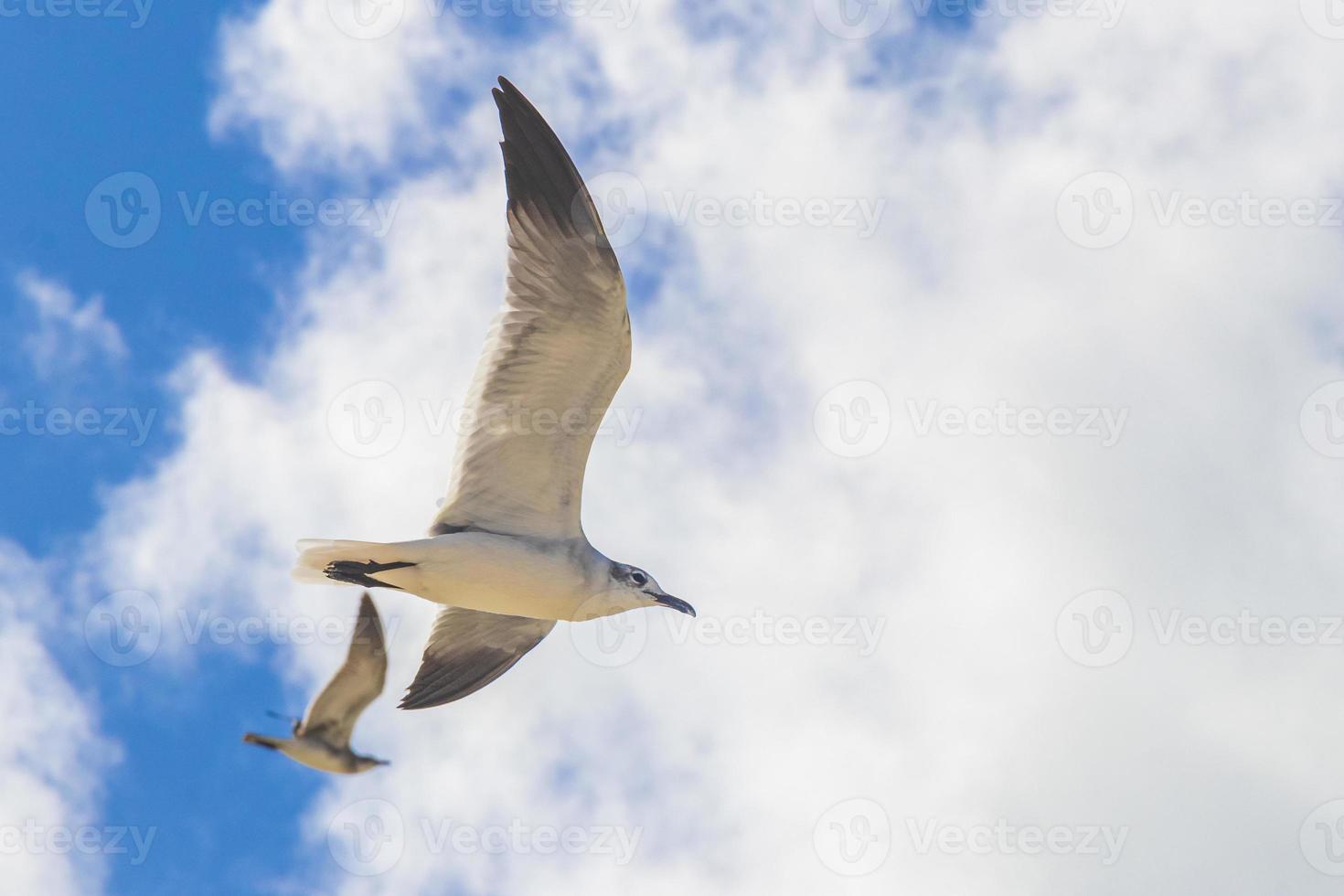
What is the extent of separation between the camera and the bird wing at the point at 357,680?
547 inches

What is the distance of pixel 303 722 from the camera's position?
46.9 ft

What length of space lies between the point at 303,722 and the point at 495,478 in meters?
3.84

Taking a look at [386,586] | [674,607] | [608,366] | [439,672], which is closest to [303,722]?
[439,672]

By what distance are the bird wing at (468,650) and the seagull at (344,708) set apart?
3.79ft

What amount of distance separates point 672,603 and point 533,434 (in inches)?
71.3

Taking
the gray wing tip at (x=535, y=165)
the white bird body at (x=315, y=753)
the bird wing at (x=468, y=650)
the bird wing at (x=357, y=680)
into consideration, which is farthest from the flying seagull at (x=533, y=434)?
the white bird body at (x=315, y=753)

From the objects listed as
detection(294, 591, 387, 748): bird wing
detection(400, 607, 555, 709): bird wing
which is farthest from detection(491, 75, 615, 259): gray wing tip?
detection(294, 591, 387, 748): bird wing

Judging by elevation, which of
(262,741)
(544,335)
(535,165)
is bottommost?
(262,741)

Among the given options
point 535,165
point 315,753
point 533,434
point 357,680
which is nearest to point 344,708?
point 357,680

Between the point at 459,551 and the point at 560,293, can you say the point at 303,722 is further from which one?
the point at 560,293

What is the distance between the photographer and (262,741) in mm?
13805

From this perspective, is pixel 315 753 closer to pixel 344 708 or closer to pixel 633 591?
pixel 344 708

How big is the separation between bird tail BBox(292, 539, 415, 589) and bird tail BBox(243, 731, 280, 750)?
2667mm

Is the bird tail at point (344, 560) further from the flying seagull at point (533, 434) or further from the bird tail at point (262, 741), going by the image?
the bird tail at point (262, 741)
